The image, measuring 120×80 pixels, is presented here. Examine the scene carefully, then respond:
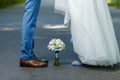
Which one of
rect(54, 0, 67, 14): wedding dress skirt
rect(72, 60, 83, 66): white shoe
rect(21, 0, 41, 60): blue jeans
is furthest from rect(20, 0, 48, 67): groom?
rect(72, 60, 83, 66): white shoe

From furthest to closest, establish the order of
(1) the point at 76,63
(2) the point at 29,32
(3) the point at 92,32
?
(1) the point at 76,63
(2) the point at 29,32
(3) the point at 92,32

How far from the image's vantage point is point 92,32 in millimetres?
5164

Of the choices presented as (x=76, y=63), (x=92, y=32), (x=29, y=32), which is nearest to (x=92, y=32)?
(x=92, y=32)

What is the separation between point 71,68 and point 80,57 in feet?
0.57

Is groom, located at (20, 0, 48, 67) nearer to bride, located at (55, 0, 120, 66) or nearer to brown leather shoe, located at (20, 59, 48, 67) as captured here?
brown leather shoe, located at (20, 59, 48, 67)

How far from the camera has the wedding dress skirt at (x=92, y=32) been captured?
5.14 metres

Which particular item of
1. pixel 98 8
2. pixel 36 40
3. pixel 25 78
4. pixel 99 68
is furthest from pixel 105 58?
pixel 36 40

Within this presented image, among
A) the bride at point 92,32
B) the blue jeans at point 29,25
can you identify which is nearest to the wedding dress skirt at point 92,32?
the bride at point 92,32

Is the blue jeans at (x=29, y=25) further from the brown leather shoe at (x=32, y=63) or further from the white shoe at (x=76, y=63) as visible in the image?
the white shoe at (x=76, y=63)

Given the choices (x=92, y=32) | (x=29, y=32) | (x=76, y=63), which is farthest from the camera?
(x=76, y=63)

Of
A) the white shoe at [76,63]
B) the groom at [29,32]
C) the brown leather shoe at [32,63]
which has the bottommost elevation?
the white shoe at [76,63]

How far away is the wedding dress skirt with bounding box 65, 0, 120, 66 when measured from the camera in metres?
5.14

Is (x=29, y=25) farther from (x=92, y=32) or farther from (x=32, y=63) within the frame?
(x=92, y=32)

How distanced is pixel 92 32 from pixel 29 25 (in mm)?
749
